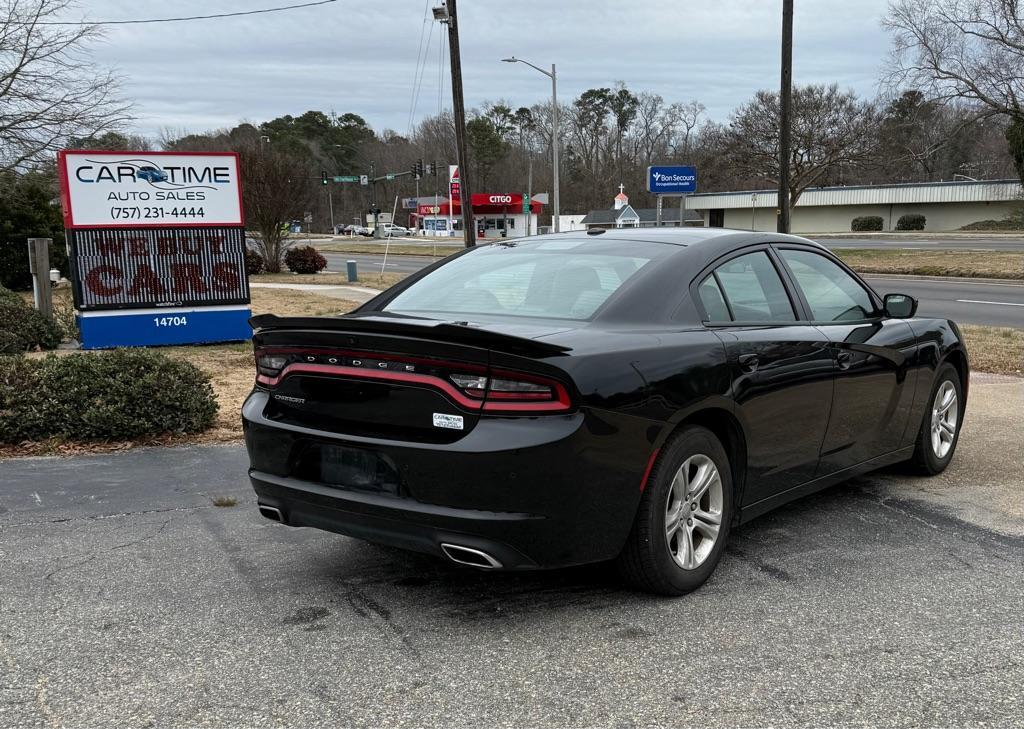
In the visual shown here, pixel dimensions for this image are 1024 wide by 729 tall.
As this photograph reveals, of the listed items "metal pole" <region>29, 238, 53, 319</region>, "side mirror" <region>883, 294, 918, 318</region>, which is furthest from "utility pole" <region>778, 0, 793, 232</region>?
"side mirror" <region>883, 294, 918, 318</region>

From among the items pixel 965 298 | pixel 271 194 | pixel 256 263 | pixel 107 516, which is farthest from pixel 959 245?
pixel 107 516

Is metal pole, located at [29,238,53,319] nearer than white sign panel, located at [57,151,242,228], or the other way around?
white sign panel, located at [57,151,242,228]

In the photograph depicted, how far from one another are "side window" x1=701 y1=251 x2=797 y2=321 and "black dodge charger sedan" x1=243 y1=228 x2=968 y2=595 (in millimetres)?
11

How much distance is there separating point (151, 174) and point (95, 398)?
5698 mm

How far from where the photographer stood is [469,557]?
324 centimetres

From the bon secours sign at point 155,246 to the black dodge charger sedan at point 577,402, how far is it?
25.7ft

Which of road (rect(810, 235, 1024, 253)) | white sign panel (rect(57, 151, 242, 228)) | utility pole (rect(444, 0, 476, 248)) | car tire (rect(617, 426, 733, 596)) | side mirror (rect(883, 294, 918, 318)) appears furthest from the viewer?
road (rect(810, 235, 1024, 253))

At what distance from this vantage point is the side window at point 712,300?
401 cm

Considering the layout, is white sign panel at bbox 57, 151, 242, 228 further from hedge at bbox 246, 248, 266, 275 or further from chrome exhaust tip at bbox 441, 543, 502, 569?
hedge at bbox 246, 248, 266, 275

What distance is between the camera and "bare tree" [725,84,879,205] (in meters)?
37.2

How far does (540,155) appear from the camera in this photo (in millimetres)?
117000

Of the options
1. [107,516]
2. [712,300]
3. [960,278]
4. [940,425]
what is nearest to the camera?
[712,300]

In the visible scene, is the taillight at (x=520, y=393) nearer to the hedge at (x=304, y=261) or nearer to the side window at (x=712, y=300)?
the side window at (x=712, y=300)

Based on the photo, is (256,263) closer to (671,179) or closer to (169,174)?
(671,179)
